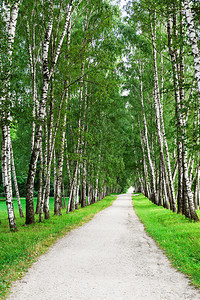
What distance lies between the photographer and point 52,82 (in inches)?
554

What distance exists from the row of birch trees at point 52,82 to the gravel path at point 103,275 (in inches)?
165

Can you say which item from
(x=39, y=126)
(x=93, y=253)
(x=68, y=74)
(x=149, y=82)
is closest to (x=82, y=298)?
(x=93, y=253)

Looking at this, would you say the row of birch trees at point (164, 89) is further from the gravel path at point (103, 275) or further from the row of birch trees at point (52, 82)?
the gravel path at point (103, 275)

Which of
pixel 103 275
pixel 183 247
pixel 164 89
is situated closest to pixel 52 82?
pixel 164 89

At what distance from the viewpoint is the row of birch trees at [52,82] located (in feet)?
27.2

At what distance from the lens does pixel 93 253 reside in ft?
23.0

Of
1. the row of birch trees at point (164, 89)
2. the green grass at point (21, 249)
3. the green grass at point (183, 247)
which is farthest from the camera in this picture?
the row of birch trees at point (164, 89)

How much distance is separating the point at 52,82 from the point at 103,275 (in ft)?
36.9

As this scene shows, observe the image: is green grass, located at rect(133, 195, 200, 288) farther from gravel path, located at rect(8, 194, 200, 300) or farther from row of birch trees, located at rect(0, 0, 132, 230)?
row of birch trees, located at rect(0, 0, 132, 230)

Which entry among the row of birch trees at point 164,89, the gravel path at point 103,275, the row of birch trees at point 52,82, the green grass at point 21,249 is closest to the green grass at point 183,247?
the gravel path at point 103,275

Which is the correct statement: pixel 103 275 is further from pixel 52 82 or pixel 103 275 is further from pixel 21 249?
pixel 52 82

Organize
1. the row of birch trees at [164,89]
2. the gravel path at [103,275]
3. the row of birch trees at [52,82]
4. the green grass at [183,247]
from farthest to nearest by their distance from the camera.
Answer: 1. the row of birch trees at [164,89]
2. the row of birch trees at [52,82]
3. the green grass at [183,247]
4. the gravel path at [103,275]

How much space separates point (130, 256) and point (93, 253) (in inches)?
40.1

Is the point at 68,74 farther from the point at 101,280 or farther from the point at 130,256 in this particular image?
the point at 101,280
